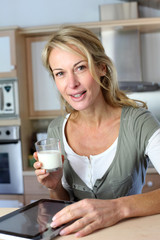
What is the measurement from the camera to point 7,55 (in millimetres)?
3254

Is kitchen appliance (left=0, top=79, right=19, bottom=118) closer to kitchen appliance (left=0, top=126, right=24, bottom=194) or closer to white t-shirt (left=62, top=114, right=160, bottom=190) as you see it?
kitchen appliance (left=0, top=126, right=24, bottom=194)

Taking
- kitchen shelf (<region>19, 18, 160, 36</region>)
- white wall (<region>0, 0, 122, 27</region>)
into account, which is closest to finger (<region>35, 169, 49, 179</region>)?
kitchen shelf (<region>19, 18, 160, 36</region>)

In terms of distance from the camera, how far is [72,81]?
4.70 feet

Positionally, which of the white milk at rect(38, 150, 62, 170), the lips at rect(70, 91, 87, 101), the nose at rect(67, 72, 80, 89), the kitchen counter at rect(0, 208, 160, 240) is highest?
the nose at rect(67, 72, 80, 89)

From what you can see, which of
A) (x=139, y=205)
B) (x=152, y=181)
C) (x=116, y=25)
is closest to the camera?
(x=139, y=205)

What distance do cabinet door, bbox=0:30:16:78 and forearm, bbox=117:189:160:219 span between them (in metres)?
2.34

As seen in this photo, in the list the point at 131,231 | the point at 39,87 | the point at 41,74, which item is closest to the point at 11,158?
the point at 39,87

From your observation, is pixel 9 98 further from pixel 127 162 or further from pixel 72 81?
pixel 127 162

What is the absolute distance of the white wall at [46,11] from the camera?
3584mm

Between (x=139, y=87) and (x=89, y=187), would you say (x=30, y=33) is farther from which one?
(x=89, y=187)

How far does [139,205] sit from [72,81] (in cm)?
61

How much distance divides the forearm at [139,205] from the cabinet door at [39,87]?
7.48 feet

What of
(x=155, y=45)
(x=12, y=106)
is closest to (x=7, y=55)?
(x=12, y=106)

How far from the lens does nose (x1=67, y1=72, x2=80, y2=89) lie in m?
1.43
